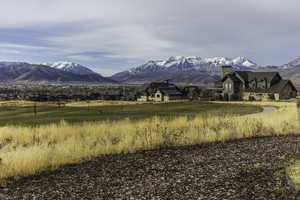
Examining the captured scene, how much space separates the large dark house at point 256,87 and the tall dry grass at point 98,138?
185 ft

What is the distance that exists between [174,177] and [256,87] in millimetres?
74847

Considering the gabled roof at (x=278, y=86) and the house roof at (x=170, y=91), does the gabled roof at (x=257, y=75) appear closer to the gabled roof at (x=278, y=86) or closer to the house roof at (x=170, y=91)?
the gabled roof at (x=278, y=86)

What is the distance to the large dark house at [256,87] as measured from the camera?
75.9 metres

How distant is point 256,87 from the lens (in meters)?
80.5

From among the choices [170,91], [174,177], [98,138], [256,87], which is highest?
[256,87]

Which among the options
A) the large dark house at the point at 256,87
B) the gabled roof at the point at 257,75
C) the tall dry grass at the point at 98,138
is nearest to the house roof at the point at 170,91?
the large dark house at the point at 256,87

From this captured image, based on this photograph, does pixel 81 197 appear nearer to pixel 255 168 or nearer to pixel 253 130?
pixel 255 168

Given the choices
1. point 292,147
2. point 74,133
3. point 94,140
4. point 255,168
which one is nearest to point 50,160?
point 94,140

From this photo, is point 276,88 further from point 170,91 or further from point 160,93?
point 160,93

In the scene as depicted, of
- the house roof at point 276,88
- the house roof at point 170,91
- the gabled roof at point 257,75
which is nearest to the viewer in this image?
the house roof at point 276,88

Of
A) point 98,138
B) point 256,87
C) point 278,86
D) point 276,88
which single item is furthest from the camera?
point 256,87

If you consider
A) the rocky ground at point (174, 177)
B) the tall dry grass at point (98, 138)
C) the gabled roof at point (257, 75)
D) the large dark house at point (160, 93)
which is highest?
the gabled roof at point (257, 75)

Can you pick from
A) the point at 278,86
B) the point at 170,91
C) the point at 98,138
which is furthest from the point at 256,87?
the point at 98,138

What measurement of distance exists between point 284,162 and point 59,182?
24.0ft
